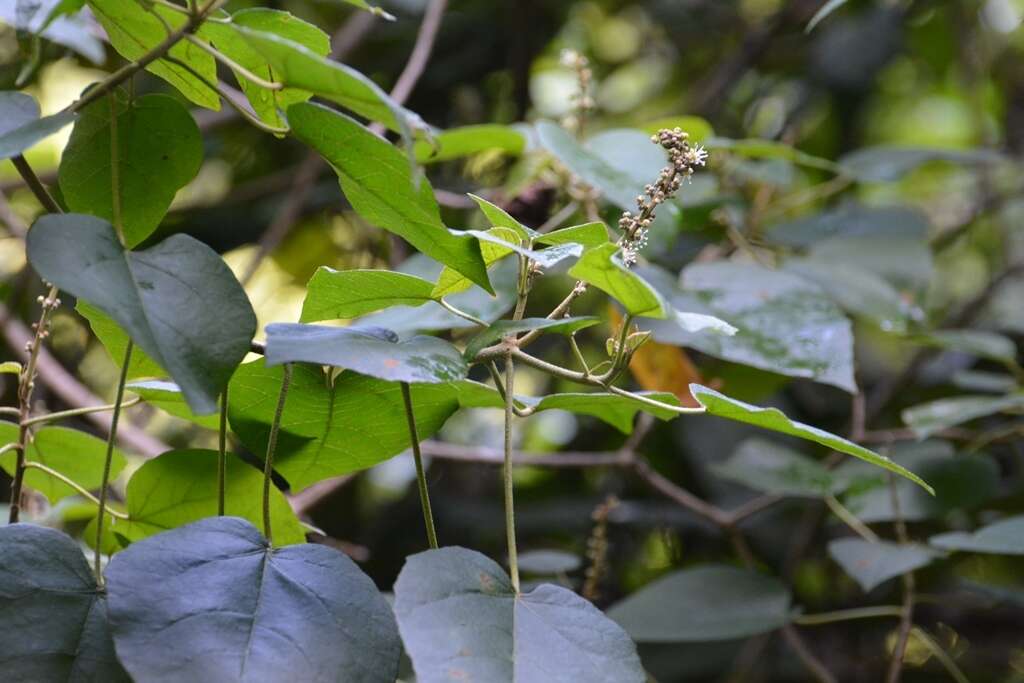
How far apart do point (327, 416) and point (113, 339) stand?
0.10 m

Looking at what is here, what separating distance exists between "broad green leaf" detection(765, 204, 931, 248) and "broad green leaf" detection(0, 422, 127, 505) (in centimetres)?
74

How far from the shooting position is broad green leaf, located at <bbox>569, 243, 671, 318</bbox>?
1.20 feet

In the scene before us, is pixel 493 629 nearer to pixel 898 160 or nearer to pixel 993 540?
pixel 993 540

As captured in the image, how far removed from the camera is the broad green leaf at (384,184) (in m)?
0.41

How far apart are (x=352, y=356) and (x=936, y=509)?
2.15 feet

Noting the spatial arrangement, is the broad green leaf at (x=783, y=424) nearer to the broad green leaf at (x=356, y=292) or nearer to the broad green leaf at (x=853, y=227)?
the broad green leaf at (x=356, y=292)

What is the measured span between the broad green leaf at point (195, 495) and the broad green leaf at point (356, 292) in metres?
0.09

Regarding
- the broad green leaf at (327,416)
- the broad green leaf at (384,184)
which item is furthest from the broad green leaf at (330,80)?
the broad green leaf at (327,416)

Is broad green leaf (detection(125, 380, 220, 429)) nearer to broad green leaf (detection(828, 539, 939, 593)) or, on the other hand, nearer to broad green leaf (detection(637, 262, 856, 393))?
broad green leaf (detection(637, 262, 856, 393))

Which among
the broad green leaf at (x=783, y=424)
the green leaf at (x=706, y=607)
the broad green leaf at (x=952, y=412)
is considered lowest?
the green leaf at (x=706, y=607)

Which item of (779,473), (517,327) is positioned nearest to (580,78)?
(779,473)

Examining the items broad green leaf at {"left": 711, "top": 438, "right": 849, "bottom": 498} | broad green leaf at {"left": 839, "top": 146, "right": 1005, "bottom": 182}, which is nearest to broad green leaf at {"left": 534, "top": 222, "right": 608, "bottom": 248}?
broad green leaf at {"left": 711, "top": 438, "right": 849, "bottom": 498}

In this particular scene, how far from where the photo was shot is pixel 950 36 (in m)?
1.60

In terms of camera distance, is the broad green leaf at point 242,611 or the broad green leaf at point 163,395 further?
the broad green leaf at point 163,395
